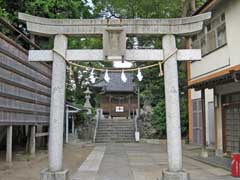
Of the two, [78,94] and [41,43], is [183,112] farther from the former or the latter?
Answer: [78,94]

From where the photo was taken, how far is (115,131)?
3388 cm

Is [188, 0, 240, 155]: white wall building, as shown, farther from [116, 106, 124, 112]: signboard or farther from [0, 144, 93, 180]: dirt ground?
[116, 106, 124, 112]: signboard

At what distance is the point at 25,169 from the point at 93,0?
670 inches

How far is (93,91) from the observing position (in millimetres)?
45312

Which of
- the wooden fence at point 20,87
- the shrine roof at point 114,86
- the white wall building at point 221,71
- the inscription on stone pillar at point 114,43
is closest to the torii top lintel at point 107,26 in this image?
the inscription on stone pillar at point 114,43

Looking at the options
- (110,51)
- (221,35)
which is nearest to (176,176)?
(110,51)

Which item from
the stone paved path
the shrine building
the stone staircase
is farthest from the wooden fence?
the shrine building

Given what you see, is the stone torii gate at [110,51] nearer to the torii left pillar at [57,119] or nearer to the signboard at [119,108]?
the torii left pillar at [57,119]

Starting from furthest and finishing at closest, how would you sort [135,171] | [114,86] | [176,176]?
[114,86], [135,171], [176,176]

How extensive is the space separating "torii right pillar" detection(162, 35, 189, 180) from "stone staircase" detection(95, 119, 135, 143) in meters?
21.1

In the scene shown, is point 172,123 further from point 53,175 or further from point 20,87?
point 20,87

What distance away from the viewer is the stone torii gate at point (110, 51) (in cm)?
1048

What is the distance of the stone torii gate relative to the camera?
412 inches

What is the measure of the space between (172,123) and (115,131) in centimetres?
2372
